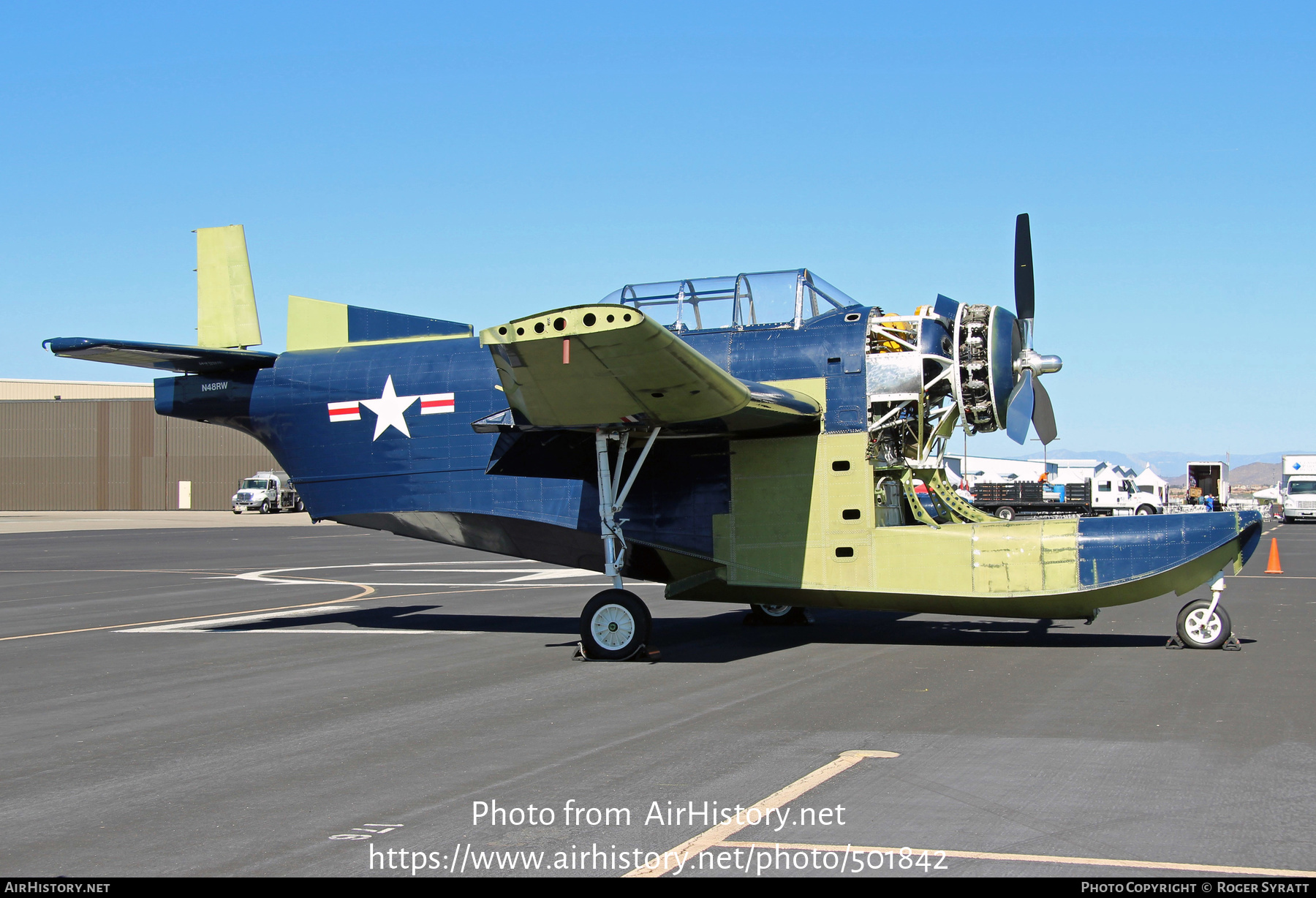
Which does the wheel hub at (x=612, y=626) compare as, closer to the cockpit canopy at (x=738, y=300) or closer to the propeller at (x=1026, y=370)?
the cockpit canopy at (x=738, y=300)

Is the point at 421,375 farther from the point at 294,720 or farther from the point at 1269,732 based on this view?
the point at 1269,732

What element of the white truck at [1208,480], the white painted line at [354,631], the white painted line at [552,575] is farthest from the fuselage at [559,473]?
the white truck at [1208,480]

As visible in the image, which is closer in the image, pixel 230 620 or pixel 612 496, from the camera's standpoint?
pixel 612 496

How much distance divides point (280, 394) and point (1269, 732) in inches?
475

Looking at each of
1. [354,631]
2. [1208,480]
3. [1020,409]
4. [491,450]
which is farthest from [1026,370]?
[1208,480]

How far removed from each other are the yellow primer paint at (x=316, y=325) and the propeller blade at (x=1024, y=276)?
8.98 m

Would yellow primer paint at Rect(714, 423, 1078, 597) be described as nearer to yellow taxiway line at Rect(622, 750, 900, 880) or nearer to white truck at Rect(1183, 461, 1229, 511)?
yellow taxiway line at Rect(622, 750, 900, 880)

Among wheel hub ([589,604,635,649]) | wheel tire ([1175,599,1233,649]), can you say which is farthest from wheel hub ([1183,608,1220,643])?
wheel hub ([589,604,635,649])

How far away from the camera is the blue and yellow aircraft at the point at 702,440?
1155cm

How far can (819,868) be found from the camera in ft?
16.0

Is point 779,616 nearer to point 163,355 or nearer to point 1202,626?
point 1202,626

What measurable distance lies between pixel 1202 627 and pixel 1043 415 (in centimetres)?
341

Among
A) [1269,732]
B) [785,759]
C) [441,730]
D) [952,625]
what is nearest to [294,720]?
[441,730]

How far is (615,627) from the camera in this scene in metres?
11.6
